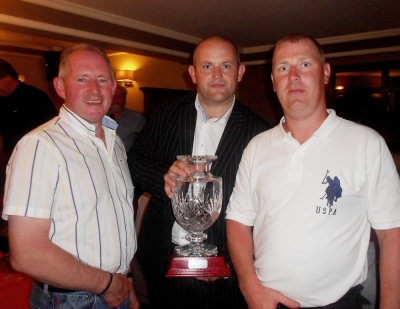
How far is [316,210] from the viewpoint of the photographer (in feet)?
4.15

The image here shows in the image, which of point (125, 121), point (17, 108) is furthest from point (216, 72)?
point (125, 121)

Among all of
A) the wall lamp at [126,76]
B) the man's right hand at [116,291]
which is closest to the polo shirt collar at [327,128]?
the man's right hand at [116,291]

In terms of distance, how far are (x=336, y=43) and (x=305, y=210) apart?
237 inches

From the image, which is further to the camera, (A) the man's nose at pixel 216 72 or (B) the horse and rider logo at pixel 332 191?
(A) the man's nose at pixel 216 72

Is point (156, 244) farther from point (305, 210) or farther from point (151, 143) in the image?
point (305, 210)

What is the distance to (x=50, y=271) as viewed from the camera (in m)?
1.17

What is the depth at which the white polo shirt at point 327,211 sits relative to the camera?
125cm

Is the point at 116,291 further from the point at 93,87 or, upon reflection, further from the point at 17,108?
the point at 17,108

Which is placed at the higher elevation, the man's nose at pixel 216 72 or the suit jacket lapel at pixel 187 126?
the man's nose at pixel 216 72

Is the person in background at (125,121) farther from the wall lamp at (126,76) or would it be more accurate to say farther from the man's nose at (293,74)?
the man's nose at (293,74)

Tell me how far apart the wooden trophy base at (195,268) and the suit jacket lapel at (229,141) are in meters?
0.43

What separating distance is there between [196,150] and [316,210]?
2.24ft

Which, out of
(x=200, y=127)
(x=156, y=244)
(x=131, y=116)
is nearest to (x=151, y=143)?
(x=200, y=127)

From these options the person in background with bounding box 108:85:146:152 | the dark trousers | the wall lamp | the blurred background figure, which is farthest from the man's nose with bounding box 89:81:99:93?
the wall lamp
